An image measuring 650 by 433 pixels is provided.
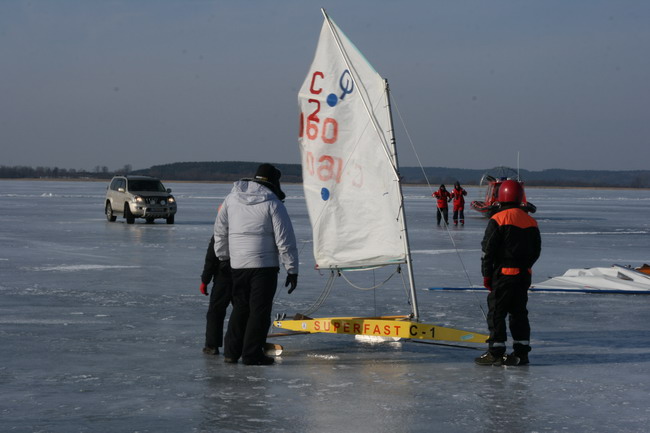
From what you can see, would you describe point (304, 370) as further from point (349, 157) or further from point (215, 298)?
point (349, 157)

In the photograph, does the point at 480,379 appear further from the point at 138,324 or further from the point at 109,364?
the point at 138,324

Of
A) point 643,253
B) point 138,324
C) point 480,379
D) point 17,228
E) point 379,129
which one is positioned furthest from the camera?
point 17,228

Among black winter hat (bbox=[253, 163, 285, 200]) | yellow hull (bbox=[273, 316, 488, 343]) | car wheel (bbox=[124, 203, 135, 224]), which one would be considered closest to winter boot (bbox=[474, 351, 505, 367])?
yellow hull (bbox=[273, 316, 488, 343])

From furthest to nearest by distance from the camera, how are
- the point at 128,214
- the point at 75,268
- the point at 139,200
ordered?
the point at 128,214, the point at 139,200, the point at 75,268

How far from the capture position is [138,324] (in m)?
9.70

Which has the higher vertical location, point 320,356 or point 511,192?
point 511,192

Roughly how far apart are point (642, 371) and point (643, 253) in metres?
13.3

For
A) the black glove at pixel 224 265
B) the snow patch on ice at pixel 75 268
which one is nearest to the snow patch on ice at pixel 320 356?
the black glove at pixel 224 265

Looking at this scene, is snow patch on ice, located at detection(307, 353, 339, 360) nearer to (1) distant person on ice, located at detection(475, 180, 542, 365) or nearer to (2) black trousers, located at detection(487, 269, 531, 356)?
(1) distant person on ice, located at detection(475, 180, 542, 365)

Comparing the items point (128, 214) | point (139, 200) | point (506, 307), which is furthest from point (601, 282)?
point (128, 214)

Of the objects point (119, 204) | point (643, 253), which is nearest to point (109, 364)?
point (643, 253)

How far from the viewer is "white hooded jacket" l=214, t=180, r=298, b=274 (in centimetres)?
764

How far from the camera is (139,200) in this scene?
30.1m

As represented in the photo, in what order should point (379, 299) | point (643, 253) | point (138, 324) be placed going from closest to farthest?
point (138, 324)
point (379, 299)
point (643, 253)
